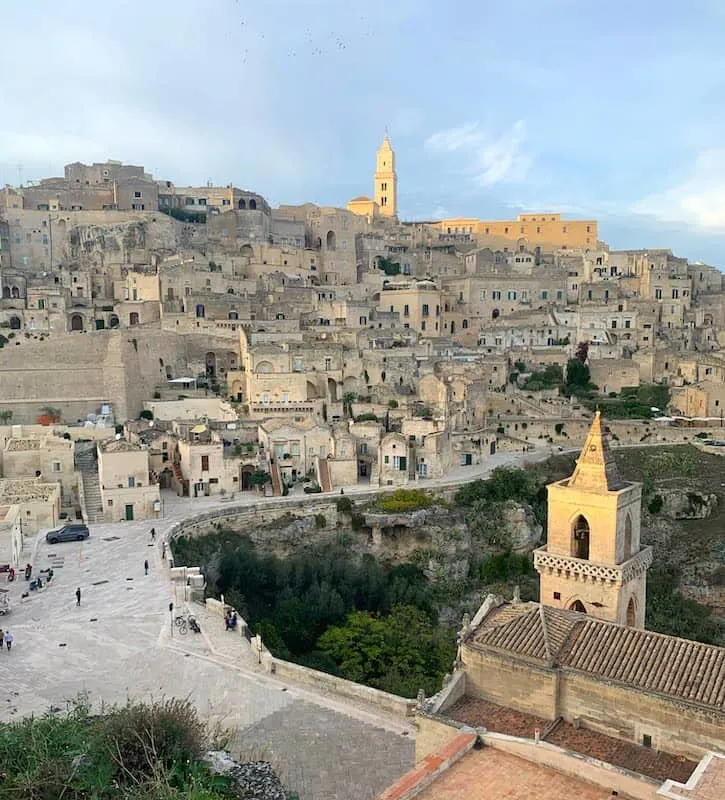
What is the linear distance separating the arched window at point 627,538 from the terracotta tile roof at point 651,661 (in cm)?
314

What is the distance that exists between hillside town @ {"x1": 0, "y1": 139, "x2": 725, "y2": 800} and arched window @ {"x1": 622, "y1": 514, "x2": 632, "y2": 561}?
6cm

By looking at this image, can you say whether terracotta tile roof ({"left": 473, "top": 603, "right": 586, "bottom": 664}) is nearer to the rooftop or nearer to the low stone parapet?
the rooftop

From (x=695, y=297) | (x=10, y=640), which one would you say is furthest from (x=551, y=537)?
(x=695, y=297)

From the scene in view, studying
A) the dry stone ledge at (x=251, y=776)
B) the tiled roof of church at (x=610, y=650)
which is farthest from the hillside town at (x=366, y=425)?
the dry stone ledge at (x=251, y=776)

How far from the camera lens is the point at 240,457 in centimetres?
3428

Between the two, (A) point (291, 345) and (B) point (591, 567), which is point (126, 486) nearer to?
(A) point (291, 345)

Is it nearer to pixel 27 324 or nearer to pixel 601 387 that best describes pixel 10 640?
pixel 27 324

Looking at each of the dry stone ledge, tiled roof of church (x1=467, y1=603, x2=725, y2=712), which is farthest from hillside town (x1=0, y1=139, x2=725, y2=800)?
the dry stone ledge

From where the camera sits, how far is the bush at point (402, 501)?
32.4 metres

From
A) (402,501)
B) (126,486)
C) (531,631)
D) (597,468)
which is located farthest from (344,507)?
(531,631)

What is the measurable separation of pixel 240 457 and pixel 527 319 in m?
26.9

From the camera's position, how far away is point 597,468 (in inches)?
606

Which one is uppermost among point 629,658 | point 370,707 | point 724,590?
point 629,658

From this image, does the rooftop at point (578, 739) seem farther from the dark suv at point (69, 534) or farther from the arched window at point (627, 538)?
the dark suv at point (69, 534)
